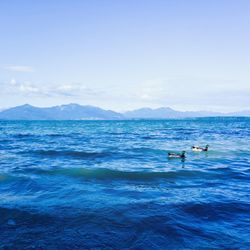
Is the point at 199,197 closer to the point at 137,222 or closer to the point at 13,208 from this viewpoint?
the point at 137,222

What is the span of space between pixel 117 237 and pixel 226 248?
3.97 meters

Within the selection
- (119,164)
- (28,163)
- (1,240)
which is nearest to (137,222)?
(1,240)

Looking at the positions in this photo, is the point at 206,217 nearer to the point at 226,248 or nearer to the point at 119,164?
the point at 226,248

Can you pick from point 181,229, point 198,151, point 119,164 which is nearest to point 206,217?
point 181,229

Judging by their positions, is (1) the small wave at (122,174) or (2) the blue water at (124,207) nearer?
(2) the blue water at (124,207)

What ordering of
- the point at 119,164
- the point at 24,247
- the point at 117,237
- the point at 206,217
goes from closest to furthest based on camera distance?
the point at 24,247 < the point at 117,237 < the point at 206,217 < the point at 119,164

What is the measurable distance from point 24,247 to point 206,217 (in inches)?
312

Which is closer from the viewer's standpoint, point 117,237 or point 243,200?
point 117,237

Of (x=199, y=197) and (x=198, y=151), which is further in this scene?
(x=198, y=151)

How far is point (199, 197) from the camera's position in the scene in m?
15.5

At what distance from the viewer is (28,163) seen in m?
26.5

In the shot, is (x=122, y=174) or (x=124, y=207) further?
(x=122, y=174)

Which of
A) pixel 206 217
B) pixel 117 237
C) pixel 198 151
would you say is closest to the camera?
pixel 117 237

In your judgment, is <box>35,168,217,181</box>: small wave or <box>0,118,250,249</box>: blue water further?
<box>35,168,217,181</box>: small wave
